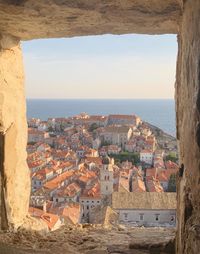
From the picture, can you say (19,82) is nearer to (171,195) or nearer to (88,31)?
(88,31)

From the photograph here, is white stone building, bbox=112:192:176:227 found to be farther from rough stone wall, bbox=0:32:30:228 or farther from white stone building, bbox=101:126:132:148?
white stone building, bbox=101:126:132:148

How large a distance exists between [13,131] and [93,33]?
3.72 ft

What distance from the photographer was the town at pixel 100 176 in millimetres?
31047

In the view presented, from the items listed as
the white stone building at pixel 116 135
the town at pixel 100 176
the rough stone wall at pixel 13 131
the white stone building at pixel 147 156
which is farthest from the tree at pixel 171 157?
the rough stone wall at pixel 13 131

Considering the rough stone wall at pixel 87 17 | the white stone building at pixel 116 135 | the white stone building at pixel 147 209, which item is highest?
the rough stone wall at pixel 87 17

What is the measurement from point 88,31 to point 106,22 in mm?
312

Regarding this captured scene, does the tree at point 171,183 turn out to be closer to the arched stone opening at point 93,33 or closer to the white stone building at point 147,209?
the white stone building at point 147,209

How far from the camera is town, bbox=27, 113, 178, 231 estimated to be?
31047 mm

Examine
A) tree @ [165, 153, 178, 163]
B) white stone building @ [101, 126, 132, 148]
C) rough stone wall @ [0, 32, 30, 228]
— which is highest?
rough stone wall @ [0, 32, 30, 228]

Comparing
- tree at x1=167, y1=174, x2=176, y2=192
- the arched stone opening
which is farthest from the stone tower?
the arched stone opening

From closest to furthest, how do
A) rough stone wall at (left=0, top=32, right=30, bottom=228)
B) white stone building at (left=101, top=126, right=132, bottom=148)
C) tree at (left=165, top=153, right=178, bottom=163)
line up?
rough stone wall at (left=0, top=32, right=30, bottom=228) < tree at (left=165, top=153, right=178, bottom=163) < white stone building at (left=101, top=126, right=132, bottom=148)

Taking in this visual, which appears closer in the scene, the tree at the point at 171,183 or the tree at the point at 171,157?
the tree at the point at 171,183

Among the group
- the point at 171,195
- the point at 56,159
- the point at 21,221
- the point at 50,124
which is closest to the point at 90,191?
the point at 171,195

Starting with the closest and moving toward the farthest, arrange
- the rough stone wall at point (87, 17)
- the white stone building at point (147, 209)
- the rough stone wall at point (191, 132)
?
1. the rough stone wall at point (191, 132)
2. the rough stone wall at point (87, 17)
3. the white stone building at point (147, 209)
